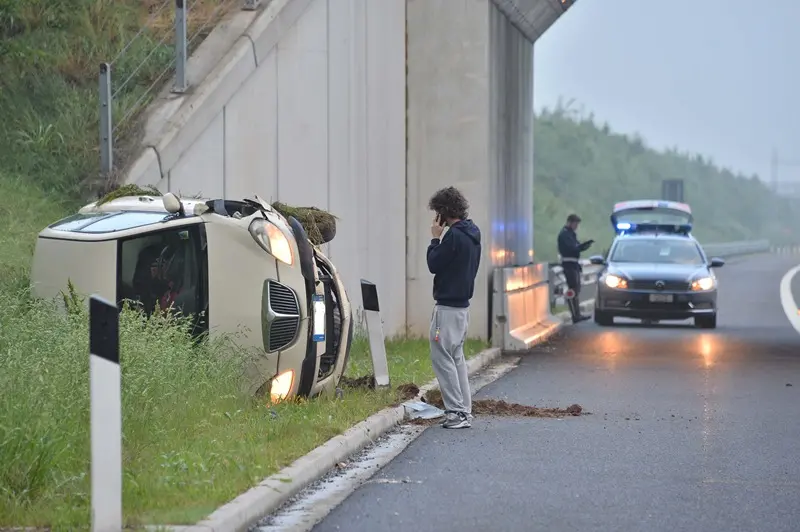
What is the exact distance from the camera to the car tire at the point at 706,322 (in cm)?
2672

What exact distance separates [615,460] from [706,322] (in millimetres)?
16979

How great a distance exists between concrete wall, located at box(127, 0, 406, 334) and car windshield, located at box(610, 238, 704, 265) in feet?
28.0

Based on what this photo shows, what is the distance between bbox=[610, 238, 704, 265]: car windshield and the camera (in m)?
27.9

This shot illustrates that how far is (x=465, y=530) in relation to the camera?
7.73 m

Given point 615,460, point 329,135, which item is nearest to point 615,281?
point 329,135

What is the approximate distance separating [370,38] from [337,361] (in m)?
7.48

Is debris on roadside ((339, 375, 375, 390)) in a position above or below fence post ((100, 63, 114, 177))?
below

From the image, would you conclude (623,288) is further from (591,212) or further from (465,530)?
(591,212)

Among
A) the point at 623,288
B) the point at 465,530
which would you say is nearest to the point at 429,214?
the point at 623,288

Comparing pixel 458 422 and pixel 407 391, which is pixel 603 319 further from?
pixel 458 422

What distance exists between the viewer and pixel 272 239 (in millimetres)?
11594

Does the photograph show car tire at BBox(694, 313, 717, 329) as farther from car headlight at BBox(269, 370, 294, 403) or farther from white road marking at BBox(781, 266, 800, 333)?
car headlight at BBox(269, 370, 294, 403)

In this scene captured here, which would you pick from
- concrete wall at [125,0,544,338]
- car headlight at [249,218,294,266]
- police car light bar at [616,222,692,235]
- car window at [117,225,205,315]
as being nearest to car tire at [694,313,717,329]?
police car light bar at [616,222,692,235]

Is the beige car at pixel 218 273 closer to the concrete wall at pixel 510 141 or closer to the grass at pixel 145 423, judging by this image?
the grass at pixel 145 423
